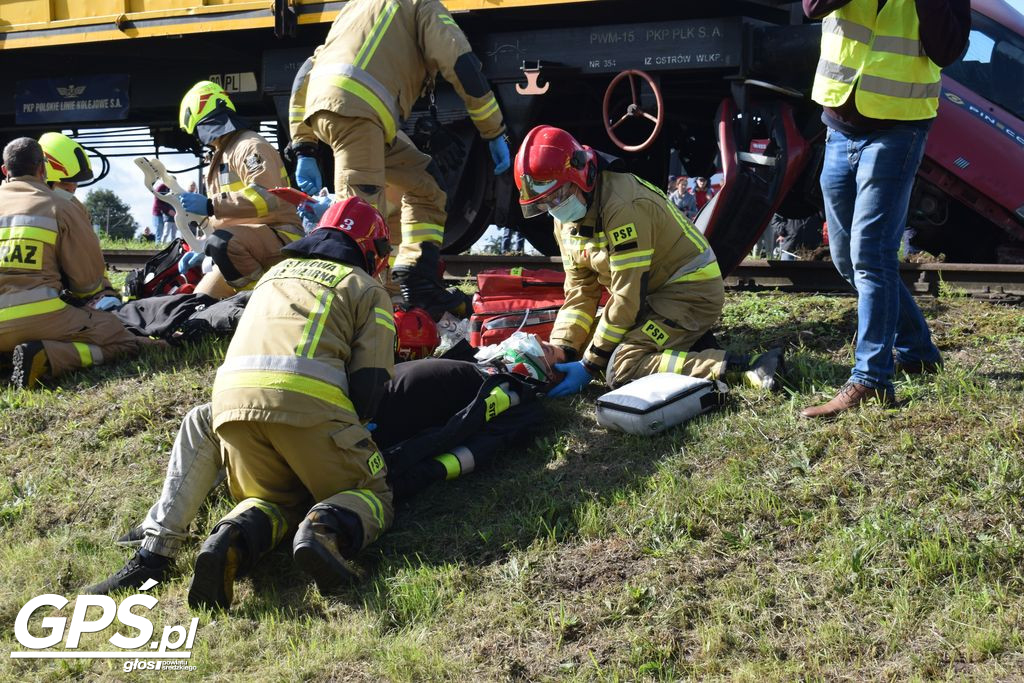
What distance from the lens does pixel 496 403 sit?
4773 mm

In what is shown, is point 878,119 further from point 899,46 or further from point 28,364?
point 28,364

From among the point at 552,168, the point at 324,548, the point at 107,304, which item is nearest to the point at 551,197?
the point at 552,168

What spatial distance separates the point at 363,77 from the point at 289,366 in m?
2.68

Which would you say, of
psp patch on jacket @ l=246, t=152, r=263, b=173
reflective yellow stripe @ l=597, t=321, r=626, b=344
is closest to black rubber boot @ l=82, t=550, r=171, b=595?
reflective yellow stripe @ l=597, t=321, r=626, b=344

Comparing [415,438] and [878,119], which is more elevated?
[878,119]

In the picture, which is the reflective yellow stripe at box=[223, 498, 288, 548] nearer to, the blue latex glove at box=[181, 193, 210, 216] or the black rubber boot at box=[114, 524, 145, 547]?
the black rubber boot at box=[114, 524, 145, 547]

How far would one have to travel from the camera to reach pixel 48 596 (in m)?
4.07

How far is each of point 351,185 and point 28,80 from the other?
7.37m

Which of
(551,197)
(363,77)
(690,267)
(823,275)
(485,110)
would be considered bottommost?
(823,275)

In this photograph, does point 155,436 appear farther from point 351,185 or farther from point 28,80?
point 28,80

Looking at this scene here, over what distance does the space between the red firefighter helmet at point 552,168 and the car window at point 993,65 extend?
3.80m

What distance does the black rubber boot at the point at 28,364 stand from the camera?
6.25m

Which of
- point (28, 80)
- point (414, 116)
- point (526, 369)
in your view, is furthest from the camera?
point (28, 80)

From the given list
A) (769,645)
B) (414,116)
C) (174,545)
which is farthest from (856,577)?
(414,116)
